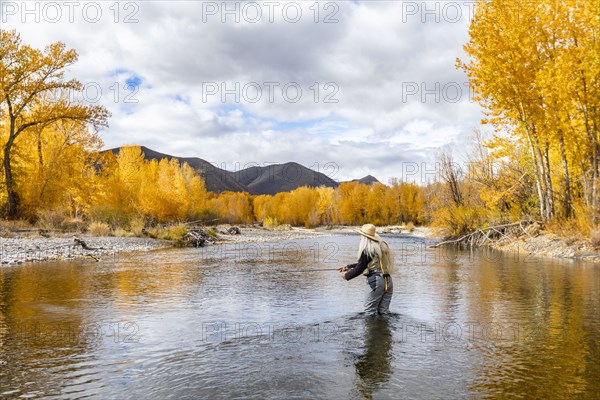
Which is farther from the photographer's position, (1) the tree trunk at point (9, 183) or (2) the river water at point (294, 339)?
(1) the tree trunk at point (9, 183)

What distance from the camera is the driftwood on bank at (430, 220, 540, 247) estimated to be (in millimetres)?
24344

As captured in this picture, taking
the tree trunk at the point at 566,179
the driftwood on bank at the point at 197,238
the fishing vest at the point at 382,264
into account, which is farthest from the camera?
the driftwood on bank at the point at 197,238

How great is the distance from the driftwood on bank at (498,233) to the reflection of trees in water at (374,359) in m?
19.1

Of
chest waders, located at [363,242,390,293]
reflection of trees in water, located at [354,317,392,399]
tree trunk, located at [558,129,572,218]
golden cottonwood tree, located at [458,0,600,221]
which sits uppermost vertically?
golden cottonwood tree, located at [458,0,600,221]

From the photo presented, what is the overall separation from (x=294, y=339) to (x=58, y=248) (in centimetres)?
1769

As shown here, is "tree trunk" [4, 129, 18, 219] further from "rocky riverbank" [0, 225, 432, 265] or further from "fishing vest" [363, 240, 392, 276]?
"fishing vest" [363, 240, 392, 276]

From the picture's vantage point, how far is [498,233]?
90.2ft

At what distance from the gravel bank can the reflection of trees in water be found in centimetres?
1533

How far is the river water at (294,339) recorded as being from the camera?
17.5 ft

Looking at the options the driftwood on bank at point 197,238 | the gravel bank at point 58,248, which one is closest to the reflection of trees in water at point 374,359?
the gravel bank at point 58,248

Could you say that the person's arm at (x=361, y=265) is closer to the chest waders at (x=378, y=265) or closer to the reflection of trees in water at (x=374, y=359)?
the chest waders at (x=378, y=265)

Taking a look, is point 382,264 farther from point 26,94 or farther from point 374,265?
point 26,94

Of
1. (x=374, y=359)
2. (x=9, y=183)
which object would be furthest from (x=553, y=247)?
(x=9, y=183)

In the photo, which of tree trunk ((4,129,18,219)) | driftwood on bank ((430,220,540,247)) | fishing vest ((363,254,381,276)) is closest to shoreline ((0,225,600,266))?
driftwood on bank ((430,220,540,247))
